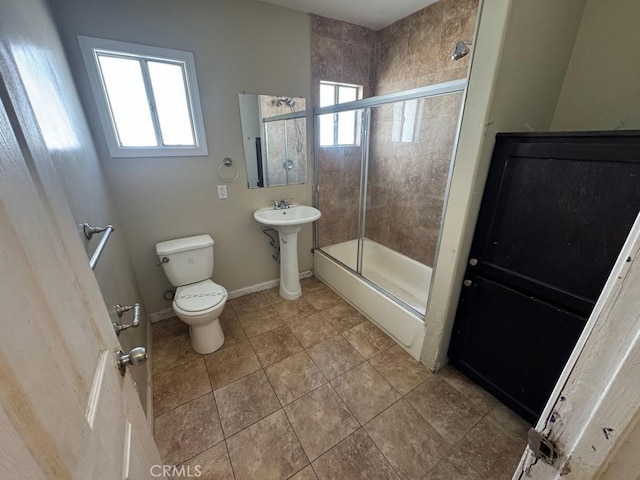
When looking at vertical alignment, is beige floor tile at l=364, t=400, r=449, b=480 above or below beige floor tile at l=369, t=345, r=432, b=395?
below

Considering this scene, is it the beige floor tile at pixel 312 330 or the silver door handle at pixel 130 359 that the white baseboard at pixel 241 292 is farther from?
the silver door handle at pixel 130 359

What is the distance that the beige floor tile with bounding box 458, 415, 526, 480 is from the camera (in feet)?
4.17

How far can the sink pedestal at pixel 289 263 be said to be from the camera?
243 cm

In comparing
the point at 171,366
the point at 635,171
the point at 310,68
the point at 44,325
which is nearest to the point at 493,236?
the point at 635,171

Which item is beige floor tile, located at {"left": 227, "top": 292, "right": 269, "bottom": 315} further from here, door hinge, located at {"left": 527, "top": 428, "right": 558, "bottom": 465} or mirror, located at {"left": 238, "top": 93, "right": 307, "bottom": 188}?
door hinge, located at {"left": 527, "top": 428, "right": 558, "bottom": 465}

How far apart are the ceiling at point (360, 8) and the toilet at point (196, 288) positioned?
1.97m

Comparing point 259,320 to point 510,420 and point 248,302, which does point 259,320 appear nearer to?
point 248,302

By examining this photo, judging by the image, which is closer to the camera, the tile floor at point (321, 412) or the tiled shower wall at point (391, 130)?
the tile floor at point (321, 412)

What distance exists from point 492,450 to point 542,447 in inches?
47.9

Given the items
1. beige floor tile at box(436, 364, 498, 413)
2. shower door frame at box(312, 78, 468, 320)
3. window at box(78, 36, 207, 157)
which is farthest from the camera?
window at box(78, 36, 207, 157)

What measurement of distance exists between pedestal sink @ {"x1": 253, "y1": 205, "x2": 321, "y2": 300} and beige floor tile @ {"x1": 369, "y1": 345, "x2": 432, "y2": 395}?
1039 mm

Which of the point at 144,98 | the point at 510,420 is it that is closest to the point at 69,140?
the point at 144,98

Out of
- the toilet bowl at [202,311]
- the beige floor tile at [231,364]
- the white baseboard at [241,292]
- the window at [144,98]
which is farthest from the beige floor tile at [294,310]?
the window at [144,98]

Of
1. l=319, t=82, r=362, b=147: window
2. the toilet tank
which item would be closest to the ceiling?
l=319, t=82, r=362, b=147: window
